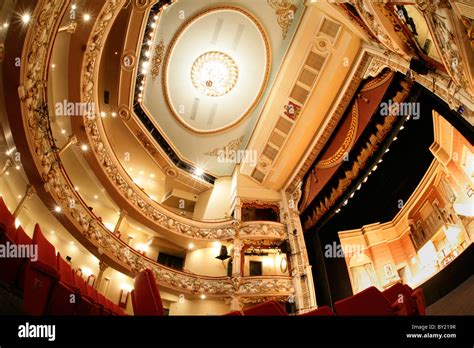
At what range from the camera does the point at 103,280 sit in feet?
27.9

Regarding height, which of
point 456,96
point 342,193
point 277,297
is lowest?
point 277,297

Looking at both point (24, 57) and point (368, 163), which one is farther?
point (368, 163)

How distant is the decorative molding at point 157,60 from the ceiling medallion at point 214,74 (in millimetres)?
1314

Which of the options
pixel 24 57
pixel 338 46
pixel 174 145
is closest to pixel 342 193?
pixel 338 46

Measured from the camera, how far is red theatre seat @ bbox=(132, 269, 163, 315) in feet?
6.81

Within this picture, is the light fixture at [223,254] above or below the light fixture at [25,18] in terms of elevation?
below

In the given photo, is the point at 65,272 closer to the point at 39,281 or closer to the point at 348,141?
the point at 39,281

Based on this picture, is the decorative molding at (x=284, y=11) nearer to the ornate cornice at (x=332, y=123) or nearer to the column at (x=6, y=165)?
the ornate cornice at (x=332, y=123)

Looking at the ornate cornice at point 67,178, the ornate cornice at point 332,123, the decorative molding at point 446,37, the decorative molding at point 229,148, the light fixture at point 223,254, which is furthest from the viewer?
the decorative molding at point 229,148

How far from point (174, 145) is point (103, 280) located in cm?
627

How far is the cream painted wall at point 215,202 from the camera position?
1253cm

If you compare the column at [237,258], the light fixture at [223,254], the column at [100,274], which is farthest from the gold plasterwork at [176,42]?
the column at [100,274]

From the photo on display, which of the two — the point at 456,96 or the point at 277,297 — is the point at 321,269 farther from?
the point at 456,96

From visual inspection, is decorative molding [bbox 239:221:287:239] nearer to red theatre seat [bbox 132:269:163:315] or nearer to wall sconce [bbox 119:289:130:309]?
wall sconce [bbox 119:289:130:309]
